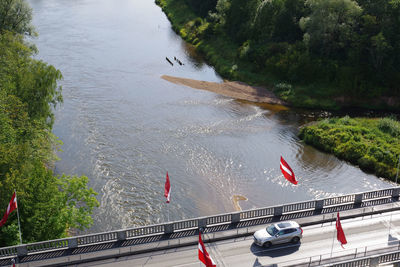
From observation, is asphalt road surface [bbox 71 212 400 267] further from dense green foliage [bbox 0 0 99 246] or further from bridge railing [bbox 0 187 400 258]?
dense green foliage [bbox 0 0 99 246]

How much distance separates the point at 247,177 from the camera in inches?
2181

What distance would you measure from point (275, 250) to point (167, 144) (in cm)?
3243

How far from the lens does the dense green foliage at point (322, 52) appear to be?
3076 inches

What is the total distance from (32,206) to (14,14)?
137 ft

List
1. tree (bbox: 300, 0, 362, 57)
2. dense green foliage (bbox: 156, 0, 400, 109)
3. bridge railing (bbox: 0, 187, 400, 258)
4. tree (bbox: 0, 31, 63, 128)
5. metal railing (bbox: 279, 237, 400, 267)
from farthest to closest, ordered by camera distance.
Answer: tree (bbox: 300, 0, 362, 57) < dense green foliage (bbox: 156, 0, 400, 109) < tree (bbox: 0, 31, 63, 128) < bridge railing (bbox: 0, 187, 400, 258) < metal railing (bbox: 279, 237, 400, 267)

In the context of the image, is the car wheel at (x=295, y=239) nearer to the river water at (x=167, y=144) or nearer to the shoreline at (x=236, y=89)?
the river water at (x=167, y=144)

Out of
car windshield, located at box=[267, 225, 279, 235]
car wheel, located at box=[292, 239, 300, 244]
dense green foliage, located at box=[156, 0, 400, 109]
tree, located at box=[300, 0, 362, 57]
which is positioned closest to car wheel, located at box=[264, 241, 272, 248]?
car windshield, located at box=[267, 225, 279, 235]

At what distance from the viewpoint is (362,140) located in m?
61.9

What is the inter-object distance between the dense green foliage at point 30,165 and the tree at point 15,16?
15.2 meters

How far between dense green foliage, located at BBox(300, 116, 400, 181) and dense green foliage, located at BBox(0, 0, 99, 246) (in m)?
33.6

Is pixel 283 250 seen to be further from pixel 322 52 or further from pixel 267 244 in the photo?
pixel 322 52

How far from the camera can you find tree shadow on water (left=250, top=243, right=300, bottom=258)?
3167cm

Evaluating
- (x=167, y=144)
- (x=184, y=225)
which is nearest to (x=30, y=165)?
(x=184, y=225)

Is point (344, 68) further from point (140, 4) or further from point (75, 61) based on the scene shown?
point (140, 4)
